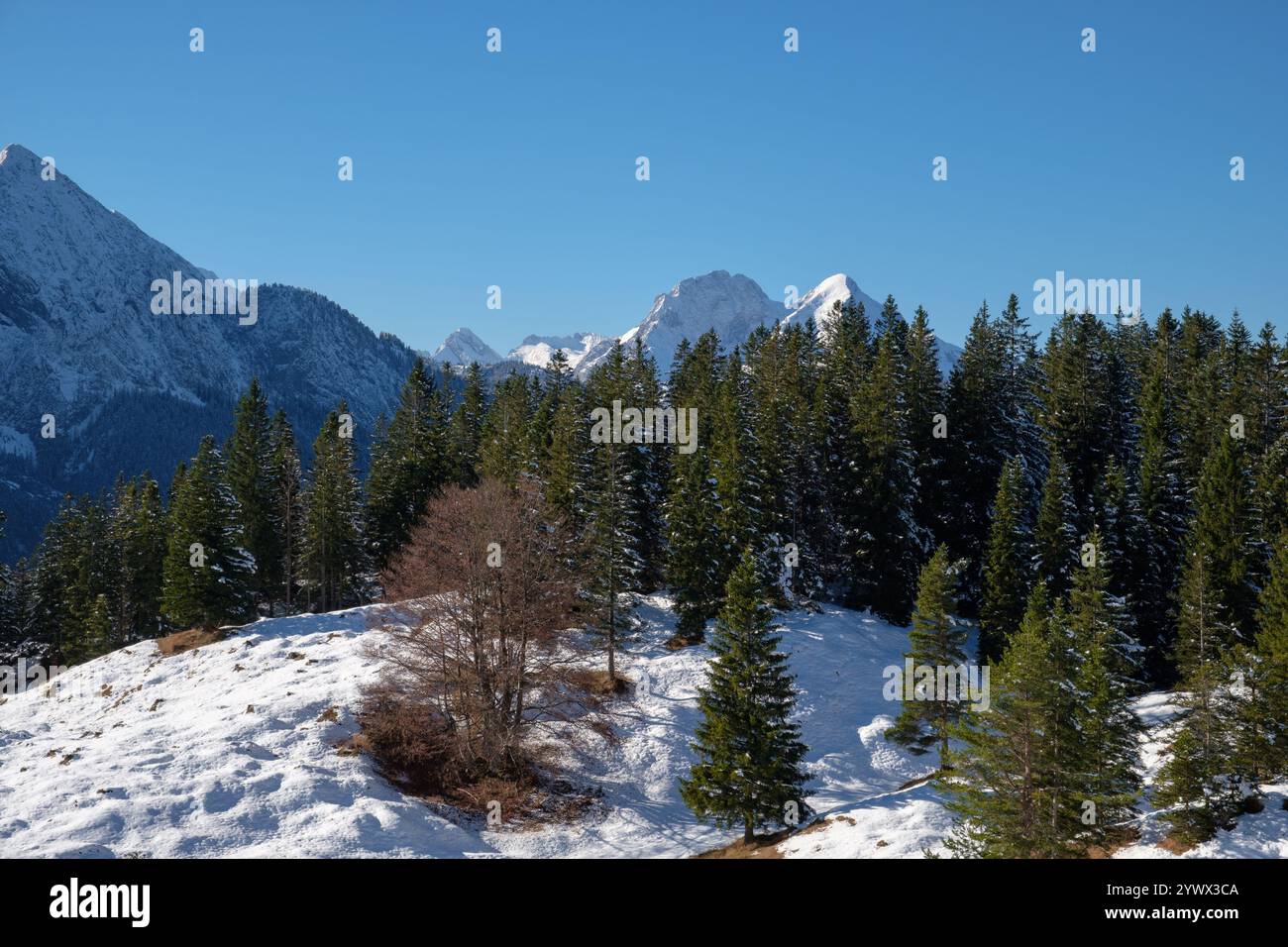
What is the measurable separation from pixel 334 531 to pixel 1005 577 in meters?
46.1

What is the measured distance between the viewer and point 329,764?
33.8 m

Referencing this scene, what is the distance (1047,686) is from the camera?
2378 centimetres

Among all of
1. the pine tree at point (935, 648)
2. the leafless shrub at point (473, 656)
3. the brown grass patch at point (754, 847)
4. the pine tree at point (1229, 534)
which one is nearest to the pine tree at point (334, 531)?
the leafless shrub at point (473, 656)

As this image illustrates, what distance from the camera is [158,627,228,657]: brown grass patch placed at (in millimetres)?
51156

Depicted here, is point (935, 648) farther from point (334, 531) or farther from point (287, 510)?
point (287, 510)

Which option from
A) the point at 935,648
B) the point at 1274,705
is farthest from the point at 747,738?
the point at 1274,705

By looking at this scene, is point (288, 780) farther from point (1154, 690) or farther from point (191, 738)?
point (1154, 690)

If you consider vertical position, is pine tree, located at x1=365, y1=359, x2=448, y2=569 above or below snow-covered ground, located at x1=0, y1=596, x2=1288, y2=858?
above

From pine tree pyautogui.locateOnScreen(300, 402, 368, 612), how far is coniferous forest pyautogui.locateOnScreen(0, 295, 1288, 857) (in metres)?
0.22

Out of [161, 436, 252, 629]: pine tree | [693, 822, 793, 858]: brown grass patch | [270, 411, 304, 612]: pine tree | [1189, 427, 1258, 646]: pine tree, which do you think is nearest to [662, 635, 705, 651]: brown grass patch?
[693, 822, 793, 858]: brown grass patch

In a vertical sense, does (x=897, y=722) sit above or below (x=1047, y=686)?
below

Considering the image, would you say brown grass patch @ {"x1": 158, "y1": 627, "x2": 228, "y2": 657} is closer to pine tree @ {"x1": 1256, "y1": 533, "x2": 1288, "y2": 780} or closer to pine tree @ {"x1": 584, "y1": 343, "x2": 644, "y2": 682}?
pine tree @ {"x1": 584, "y1": 343, "x2": 644, "y2": 682}
